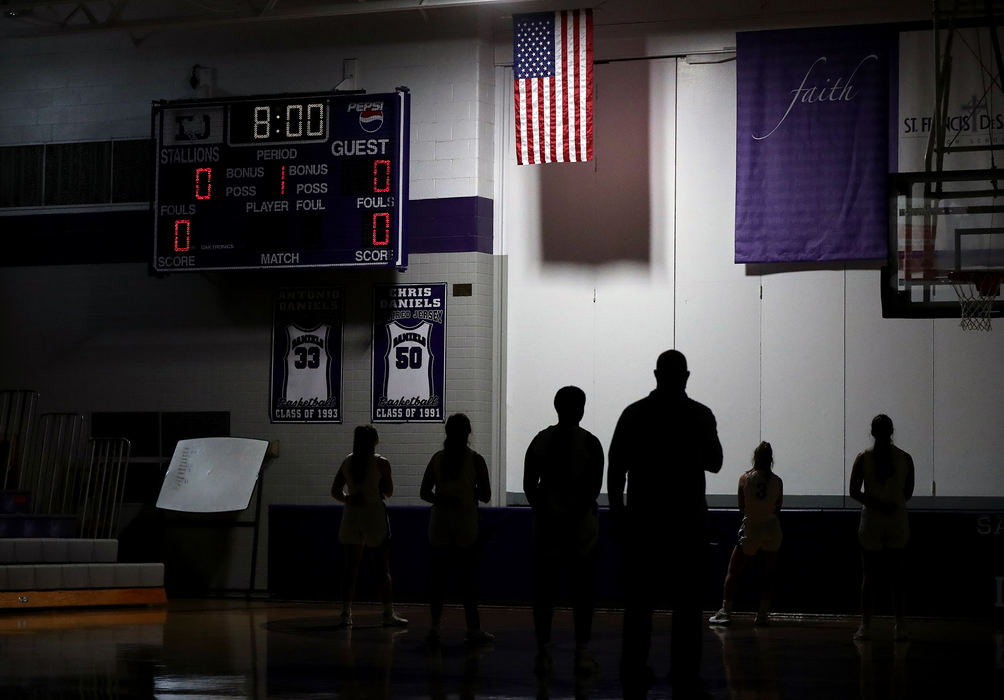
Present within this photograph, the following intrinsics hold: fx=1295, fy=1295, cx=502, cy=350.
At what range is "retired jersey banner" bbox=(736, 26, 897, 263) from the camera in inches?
569

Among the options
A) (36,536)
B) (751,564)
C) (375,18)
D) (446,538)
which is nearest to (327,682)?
(446,538)

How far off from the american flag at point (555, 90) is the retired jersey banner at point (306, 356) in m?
3.15

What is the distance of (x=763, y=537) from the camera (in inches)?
492

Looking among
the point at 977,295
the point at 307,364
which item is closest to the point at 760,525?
the point at 977,295

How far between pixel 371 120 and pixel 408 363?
9.61 feet

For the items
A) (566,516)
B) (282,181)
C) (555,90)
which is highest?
(555,90)

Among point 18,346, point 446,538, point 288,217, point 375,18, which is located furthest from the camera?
point 18,346

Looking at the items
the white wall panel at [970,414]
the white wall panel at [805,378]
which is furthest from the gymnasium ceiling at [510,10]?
the white wall panel at [970,414]

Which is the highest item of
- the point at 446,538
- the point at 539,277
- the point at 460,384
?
the point at 539,277

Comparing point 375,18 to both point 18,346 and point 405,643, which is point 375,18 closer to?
point 18,346

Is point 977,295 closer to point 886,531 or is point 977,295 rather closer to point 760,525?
point 760,525

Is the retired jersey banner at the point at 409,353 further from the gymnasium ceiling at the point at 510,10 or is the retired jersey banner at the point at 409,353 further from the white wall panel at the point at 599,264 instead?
the gymnasium ceiling at the point at 510,10

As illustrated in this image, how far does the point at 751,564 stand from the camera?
14086 millimetres

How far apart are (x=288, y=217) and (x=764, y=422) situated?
597cm
